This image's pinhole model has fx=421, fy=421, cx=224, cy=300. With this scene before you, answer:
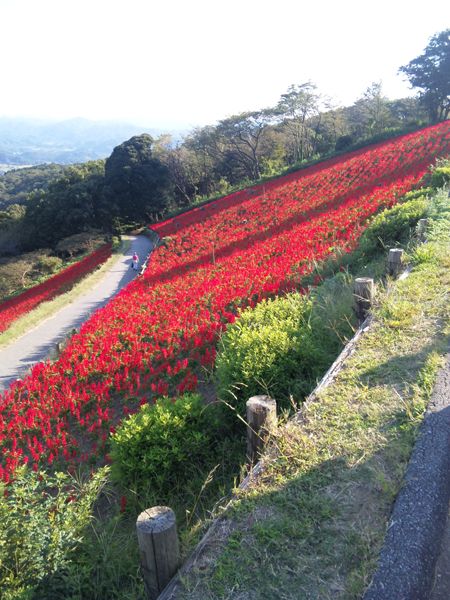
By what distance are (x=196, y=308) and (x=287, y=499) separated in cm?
769

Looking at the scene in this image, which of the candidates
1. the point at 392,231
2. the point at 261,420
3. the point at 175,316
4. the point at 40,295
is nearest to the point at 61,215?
the point at 40,295

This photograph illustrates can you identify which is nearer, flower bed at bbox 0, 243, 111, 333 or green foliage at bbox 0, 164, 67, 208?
flower bed at bbox 0, 243, 111, 333

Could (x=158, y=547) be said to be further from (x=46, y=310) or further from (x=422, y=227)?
(x=46, y=310)

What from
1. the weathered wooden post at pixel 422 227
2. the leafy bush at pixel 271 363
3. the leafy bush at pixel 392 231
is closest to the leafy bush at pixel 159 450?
the leafy bush at pixel 271 363

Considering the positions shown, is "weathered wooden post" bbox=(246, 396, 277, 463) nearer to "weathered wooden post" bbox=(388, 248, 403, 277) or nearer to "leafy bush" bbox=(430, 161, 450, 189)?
"weathered wooden post" bbox=(388, 248, 403, 277)

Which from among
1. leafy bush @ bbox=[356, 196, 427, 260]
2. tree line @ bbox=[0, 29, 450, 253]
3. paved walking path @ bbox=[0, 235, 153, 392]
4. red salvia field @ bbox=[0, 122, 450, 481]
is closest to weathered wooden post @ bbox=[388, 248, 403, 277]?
leafy bush @ bbox=[356, 196, 427, 260]

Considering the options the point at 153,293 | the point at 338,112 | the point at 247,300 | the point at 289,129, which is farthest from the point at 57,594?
the point at 338,112

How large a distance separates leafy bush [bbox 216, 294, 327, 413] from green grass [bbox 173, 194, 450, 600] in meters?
0.61

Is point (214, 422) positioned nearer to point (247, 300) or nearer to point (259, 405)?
point (259, 405)

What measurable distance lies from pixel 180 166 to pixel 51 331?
31188 millimetres

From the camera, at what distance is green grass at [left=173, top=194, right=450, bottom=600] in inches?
93.7

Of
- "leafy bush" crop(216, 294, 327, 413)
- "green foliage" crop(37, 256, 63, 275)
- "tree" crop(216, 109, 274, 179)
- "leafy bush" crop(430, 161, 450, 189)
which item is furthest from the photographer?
"tree" crop(216, 109, 274, 179)

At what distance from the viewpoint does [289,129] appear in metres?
43.7

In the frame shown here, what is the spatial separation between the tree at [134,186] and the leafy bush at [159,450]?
3896 centimetres
